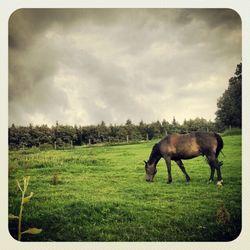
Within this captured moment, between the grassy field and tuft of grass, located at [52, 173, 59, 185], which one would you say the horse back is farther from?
tuft of grass, located at [52, 173, 59, 185]

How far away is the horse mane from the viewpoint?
359 cm

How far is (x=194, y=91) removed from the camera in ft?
11.5

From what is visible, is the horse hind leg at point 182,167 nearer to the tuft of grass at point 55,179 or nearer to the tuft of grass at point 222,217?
the tuft of grass at point 222,217

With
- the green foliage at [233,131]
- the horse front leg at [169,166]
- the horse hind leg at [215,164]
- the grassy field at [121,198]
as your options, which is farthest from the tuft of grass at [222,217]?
the green foliage at [233,131]

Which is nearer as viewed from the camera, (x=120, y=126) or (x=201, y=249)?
(x=201, y=249)

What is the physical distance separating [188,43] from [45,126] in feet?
4.68

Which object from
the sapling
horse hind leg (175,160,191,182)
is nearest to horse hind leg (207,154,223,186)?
horse hind leg (175,160,191,182)

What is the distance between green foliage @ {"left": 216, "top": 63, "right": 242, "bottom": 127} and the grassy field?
0.47 feet

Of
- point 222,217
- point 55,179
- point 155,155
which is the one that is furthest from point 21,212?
point 222,217

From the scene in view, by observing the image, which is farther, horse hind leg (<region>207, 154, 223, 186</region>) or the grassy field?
horse hind leg (<region>207, 154, 223, 186</region>)

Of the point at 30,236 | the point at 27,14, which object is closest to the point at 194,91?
the point at 27,14

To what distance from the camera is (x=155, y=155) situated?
3.61 m

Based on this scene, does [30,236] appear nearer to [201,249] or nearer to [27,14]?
[201,249]

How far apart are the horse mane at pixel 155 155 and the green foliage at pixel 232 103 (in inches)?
23.6
